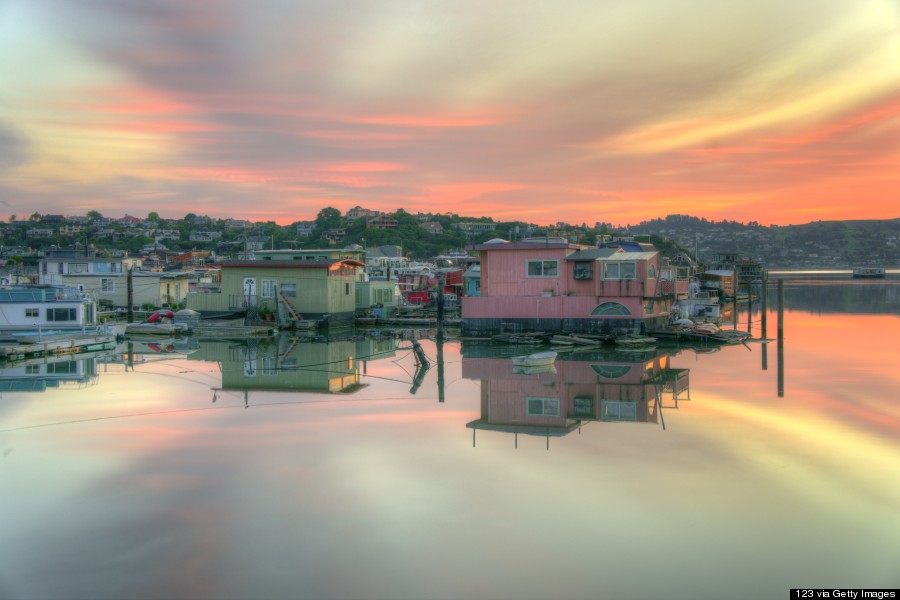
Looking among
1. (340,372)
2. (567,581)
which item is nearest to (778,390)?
(340,372)

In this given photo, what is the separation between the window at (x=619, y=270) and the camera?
36.0 metres

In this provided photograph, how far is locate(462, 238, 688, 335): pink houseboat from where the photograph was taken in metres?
36.1

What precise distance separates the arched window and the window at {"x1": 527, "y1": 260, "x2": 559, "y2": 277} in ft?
8.51

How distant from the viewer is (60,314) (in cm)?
3500

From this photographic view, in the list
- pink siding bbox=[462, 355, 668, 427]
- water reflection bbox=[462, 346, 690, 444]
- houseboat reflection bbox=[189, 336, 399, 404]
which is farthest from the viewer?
houseboat reflection bbox=[189, 336, 399, 404]

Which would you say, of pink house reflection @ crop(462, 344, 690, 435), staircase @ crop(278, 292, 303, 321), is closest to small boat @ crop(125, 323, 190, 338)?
staircase @ crop(278, 292, 303, 321)

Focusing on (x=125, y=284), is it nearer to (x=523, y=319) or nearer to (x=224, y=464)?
(x=523, y=319)

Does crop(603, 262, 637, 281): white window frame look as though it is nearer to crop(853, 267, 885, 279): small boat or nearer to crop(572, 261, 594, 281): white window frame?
crop(572, 261, 594, 281): white window frame

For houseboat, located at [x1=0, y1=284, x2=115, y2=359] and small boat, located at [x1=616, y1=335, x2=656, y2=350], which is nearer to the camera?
houseboat, located at [x1=0, y1=284, x2=115, y2=359]

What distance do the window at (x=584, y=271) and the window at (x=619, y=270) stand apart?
62 cm

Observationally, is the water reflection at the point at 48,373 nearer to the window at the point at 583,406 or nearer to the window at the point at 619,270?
the window at the point at 583,406

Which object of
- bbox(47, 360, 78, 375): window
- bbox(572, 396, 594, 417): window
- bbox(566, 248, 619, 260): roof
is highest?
bbox(566, 248, 619, 260): roof

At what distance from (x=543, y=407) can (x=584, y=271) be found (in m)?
17.2

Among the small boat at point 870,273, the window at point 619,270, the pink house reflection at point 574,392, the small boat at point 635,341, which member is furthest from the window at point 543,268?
the small boat at point 870,273
